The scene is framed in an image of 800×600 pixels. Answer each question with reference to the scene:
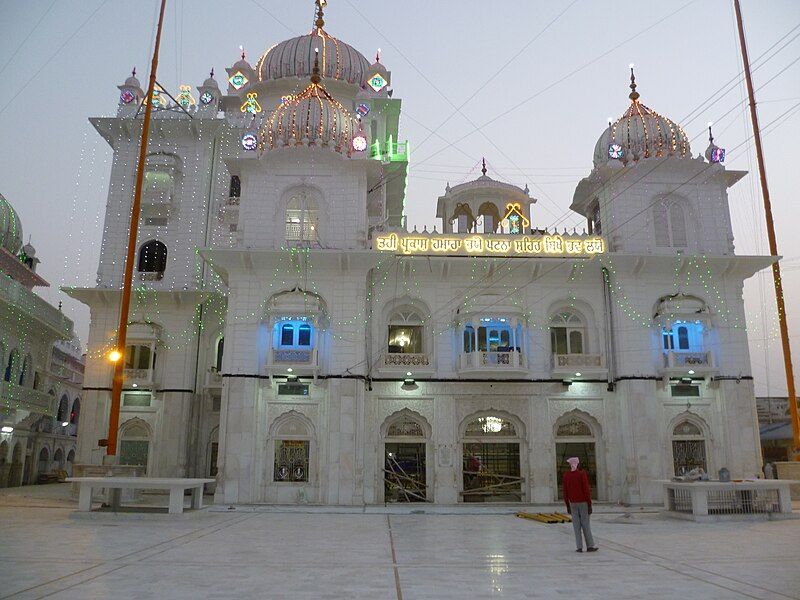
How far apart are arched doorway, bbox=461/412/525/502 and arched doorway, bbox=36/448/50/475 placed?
95.4 feet

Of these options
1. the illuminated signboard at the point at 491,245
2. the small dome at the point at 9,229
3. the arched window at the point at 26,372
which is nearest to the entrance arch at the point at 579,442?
the illuminated signboard at the point at 491,245

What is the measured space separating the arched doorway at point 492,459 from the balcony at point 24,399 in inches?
844

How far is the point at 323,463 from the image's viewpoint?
80.6 ft

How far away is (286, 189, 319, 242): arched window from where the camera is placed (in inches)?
1064

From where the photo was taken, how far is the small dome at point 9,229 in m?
37.5

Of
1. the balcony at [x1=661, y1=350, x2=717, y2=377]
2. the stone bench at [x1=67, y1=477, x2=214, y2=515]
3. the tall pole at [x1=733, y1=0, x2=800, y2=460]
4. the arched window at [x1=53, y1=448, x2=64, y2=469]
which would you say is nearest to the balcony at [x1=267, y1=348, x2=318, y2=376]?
the stone bench at [x1=67, y1=477, x2=214, y2=515]

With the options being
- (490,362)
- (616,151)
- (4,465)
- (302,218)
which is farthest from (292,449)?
(4,465)

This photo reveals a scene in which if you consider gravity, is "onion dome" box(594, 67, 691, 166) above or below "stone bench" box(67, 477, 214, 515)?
above

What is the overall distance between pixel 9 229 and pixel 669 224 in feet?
117

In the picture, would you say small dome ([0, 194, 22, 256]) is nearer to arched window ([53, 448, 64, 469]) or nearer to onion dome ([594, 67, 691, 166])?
arched window ([53, 448, 64, 469])

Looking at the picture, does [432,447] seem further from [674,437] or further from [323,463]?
[674,437]

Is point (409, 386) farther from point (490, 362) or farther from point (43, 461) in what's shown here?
point (43, 461)

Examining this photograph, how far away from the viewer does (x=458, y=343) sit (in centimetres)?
2680

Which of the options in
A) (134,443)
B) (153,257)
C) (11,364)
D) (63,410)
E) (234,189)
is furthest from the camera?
(63,410)
